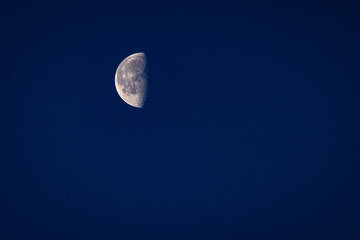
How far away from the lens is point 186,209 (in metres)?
6.62

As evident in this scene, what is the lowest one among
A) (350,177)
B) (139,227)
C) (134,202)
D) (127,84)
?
(139,227)

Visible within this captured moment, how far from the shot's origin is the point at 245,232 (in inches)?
248

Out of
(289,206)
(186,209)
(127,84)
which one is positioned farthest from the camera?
(186,209)

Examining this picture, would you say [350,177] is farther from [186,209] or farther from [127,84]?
[127,84]

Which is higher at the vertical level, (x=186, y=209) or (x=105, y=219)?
(x=186, y=209)

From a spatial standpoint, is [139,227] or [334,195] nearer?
[334,195]

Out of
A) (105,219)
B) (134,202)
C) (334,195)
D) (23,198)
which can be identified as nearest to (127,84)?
(134,202)

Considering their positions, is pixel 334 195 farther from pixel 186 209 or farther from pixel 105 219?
pixel 105 219

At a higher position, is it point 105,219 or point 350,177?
point 350,177

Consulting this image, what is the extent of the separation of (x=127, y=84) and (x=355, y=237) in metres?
6.45

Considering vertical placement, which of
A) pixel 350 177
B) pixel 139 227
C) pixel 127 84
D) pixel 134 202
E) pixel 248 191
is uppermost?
pixel 127 84

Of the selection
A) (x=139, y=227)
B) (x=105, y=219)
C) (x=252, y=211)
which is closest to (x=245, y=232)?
(x=252, y=211)

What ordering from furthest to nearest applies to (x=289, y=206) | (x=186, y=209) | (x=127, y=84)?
(x=186, y=209), (x=289, y=206), (x=127, y=84)

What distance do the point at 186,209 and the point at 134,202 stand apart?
144cm
